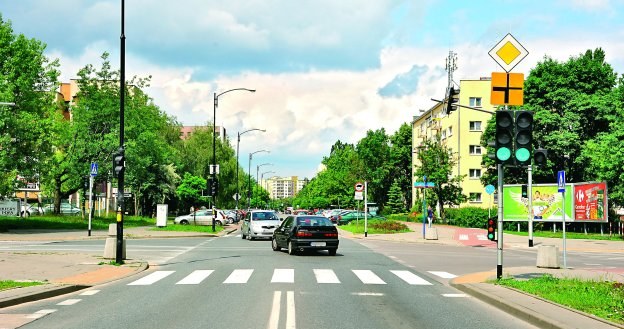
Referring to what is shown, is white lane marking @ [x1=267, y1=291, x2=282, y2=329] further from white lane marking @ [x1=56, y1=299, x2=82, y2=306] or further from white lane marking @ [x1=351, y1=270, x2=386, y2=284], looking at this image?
white lane marking @ [x1=56, y1=299, x2=82, y2=306]

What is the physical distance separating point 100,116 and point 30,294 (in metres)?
44.4

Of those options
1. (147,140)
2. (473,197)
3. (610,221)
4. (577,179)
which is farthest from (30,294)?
(473,197)

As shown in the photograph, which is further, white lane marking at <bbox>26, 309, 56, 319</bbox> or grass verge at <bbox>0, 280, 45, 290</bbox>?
grass verge at <bbox>0, 280, 45, 290</bbox>

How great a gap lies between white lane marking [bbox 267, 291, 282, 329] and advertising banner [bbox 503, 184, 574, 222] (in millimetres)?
32150

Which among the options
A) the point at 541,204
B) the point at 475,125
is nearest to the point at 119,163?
the point at 541,204

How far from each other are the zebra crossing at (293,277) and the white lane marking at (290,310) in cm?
257

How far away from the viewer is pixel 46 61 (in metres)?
43.7

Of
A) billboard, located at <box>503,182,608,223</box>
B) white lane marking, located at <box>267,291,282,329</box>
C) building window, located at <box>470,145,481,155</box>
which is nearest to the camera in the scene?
white lane marking, located at <box>267,291,282,329</box>

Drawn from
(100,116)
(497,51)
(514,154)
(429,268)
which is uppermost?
(100,116)

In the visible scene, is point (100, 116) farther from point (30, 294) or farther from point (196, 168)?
point (30, 294)

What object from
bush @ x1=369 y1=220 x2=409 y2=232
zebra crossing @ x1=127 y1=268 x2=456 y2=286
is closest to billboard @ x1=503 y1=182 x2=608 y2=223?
bush @ x1=369 y1=220 x2=409 y2=232

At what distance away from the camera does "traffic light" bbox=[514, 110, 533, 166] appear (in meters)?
13.8

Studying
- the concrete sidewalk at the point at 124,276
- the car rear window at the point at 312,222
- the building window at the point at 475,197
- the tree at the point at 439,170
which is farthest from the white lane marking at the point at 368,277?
the building window at the point at 475,197

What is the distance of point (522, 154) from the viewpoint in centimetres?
1389
